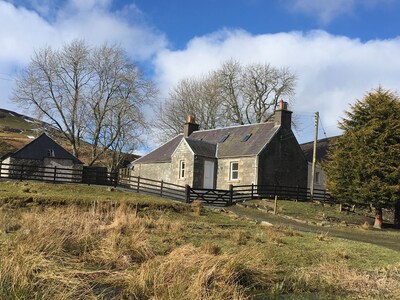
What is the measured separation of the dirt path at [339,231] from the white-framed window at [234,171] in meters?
7.25

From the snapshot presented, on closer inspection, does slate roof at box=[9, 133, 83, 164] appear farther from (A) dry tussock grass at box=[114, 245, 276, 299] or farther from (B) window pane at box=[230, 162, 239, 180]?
(A) dry tussock grass at box=[114, 245, 276, 299]

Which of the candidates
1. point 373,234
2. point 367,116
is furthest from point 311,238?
point 367,116

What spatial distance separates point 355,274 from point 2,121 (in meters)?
111

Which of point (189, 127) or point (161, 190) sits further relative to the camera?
point (189, 127)

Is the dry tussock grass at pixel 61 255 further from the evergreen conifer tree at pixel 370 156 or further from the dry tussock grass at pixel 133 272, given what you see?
the evergreen conifer tree at pixel 370 156

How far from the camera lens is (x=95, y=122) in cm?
4934

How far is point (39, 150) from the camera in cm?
3725

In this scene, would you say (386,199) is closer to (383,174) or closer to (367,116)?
(383,174)

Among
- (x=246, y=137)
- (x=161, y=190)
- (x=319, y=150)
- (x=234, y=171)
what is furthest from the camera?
(x=319, y=150)

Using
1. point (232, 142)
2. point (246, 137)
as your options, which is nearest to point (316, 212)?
point (246, 137)

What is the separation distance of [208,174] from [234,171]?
211 centimetres

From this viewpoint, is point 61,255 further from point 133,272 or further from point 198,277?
point 198,277

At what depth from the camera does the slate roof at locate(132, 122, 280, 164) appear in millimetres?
34125

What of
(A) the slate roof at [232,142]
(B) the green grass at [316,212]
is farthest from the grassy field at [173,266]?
(A) the slate roof at [232,142]
